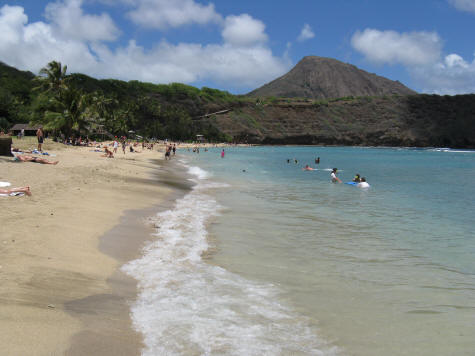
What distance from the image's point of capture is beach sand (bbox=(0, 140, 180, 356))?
12.1 ft

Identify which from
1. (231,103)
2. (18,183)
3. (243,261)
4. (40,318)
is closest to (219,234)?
(243,261)

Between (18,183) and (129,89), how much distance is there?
5256 inches

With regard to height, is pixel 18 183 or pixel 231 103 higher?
pixel 231 103

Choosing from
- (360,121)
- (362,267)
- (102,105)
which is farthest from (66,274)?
(360,121)

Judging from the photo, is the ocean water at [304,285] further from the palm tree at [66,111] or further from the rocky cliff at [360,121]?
the rocky cliff at [360,121]

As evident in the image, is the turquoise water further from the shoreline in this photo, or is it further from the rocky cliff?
the rocky cliff

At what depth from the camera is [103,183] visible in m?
15.2

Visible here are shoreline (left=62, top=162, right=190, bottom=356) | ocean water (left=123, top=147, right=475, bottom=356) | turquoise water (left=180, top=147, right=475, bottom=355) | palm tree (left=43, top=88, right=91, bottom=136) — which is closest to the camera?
shoreline (left=62, top=162, right=190, bottom=356)

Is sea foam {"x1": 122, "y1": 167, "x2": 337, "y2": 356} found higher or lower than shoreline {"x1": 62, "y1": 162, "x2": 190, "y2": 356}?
lower

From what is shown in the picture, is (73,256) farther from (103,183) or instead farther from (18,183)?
(103,183)

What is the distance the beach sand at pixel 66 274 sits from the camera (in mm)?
3697

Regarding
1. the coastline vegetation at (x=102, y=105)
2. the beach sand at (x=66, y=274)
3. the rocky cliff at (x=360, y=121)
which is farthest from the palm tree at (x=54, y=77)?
the rocky cliff at (x=360, y=121)

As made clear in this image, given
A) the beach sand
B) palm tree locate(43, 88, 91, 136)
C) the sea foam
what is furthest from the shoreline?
palm tree locate(43, 88, 91, 136)

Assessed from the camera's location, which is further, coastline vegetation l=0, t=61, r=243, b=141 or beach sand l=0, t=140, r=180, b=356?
coastline vegetation l=0, t=61, r=243, b=141
